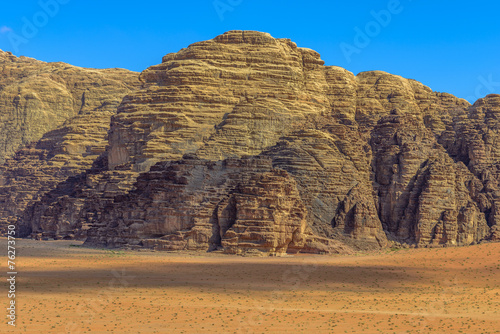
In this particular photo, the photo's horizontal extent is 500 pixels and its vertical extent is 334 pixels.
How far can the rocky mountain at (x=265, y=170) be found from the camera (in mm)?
60938

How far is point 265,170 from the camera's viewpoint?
216 ft

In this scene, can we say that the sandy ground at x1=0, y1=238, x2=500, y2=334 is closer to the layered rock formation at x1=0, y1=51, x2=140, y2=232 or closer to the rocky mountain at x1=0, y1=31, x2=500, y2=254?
the rocky mountain at x1=0, y1=31, x2=500, y2=254

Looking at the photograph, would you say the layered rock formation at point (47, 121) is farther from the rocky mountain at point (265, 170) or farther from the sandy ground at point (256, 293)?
the sandy ground at point (256, 293)

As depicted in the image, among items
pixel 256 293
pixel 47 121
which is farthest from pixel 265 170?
pixel 47 121

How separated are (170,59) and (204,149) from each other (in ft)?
53.6

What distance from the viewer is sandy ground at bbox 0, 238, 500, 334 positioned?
30.5 metres

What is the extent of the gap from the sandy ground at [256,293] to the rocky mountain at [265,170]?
16.0 feet

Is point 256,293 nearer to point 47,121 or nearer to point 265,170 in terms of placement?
point 265,170

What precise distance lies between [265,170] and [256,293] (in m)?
27.4

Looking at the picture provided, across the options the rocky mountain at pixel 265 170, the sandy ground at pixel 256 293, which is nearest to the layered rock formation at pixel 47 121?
the rocky mountain at pixel 265 170

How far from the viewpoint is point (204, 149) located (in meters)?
77.6

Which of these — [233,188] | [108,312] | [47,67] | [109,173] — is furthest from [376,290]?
[47,67]

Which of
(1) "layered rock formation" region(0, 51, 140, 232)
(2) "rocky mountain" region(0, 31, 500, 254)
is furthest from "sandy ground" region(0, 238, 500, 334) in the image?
(1) "layered rock formation" region(0, 51, 140, 232)

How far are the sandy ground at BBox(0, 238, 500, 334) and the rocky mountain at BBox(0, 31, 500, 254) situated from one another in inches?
192
